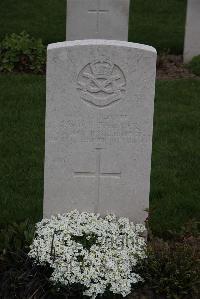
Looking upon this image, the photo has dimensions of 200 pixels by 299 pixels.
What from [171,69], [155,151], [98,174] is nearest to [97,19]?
[171,69]

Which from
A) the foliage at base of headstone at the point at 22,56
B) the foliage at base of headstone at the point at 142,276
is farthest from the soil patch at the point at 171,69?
the foliage at base of headstone at the point at 142,276

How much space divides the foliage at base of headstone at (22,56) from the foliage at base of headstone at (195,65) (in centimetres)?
213

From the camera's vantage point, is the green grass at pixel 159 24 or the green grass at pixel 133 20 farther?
the green grass at pixel 133 20

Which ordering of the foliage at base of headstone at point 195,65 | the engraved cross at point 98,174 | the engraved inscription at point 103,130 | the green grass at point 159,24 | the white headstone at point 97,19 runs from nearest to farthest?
the engraved inscription at point 103,130 < the engraved cross at point 98,174 < the white headstone at point 97,19 < the foliage at base of headstone at point 195,65 < the green grass at point 159,24

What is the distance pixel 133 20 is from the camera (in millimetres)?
14109

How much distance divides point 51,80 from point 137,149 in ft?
2.46

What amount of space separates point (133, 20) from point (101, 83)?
31.1ft

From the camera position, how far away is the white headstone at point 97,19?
33.9 feet

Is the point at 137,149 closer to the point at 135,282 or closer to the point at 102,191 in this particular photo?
the point at 102,191

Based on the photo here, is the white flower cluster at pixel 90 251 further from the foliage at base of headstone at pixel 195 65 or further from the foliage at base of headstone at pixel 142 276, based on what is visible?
the foliage at base of headstone at pixel 195 65

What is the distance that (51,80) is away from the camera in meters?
4.84

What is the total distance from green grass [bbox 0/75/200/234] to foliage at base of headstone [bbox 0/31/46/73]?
1.24 ft

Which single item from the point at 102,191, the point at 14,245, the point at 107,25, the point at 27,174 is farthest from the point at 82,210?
the point at 107,25

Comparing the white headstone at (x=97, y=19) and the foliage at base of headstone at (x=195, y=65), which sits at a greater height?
the white headstone at (x=97, y=19)
